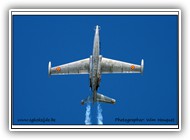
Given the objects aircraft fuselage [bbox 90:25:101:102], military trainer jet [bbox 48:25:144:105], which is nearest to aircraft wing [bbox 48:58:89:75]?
military trainer jet [bbox 48:25:144:105]

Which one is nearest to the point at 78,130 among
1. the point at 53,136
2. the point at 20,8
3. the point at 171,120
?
the point at 53,136

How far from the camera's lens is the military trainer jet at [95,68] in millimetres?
19703

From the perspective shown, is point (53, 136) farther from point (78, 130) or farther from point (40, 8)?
point (40, 8)

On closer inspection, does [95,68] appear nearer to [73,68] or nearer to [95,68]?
[95,68]

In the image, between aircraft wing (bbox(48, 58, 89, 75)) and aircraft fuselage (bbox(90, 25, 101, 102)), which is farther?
aircraft wing (bbox(48, 58, 89, 75))

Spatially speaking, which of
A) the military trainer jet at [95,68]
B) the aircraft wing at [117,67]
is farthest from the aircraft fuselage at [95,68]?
the aircraft wing at [117,67]

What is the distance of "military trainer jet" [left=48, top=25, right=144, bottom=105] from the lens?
64.6 feet

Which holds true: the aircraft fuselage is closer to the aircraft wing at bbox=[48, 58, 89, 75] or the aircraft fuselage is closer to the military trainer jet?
the military trainer jet

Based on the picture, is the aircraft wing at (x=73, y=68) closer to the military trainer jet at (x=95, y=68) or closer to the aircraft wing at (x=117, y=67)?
the military trainer jet at (x=95, y=68)

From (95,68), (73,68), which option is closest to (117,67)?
(95,68)

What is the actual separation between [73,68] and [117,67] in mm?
1536

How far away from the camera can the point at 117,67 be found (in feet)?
68.1

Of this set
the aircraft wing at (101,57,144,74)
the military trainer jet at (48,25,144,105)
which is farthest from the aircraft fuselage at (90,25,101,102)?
the aircraft wing at (101,57,144,74)
